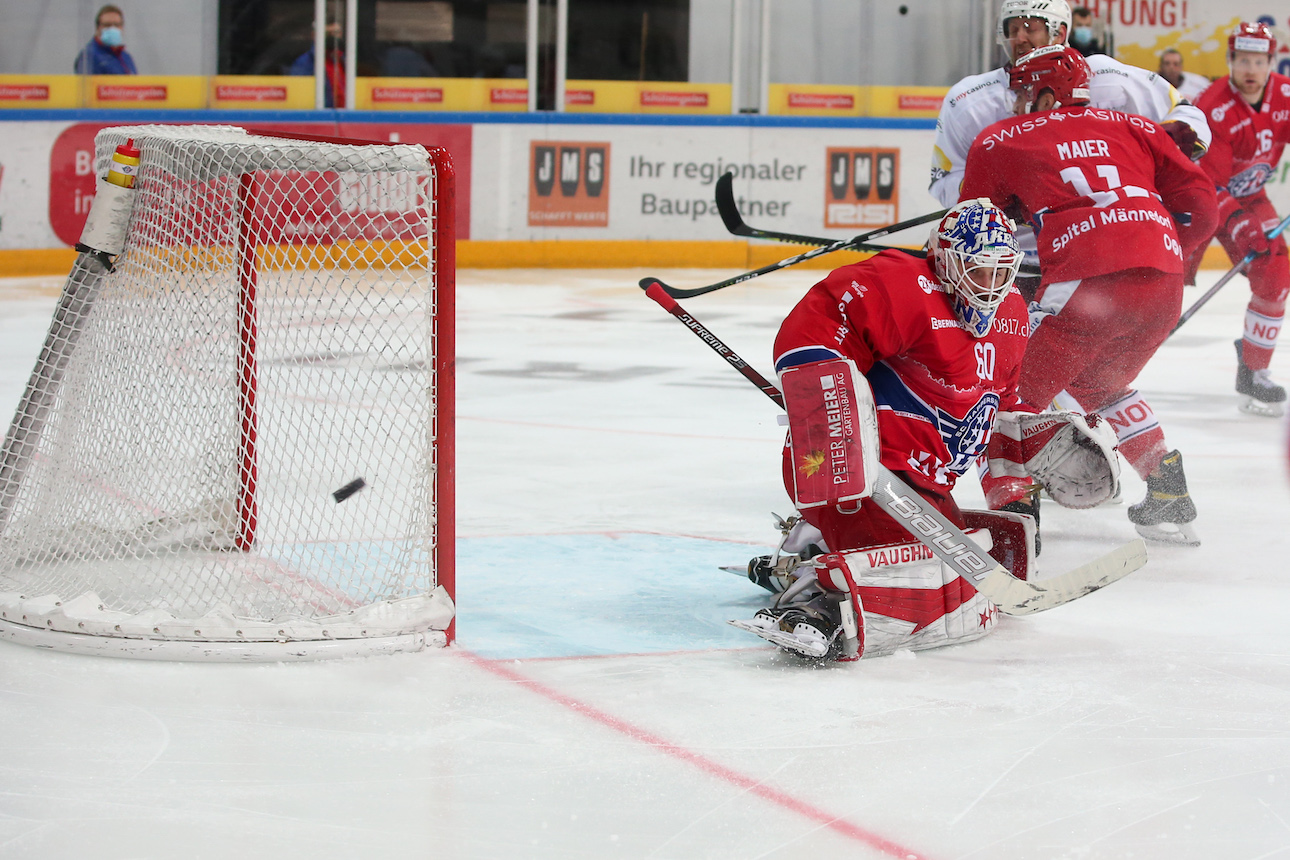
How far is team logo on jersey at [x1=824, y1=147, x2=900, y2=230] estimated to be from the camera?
11.3m

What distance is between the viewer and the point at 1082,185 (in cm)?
365

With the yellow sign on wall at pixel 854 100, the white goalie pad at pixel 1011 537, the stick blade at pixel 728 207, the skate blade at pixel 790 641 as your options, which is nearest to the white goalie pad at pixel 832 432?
the skate blade at pixel 790 641

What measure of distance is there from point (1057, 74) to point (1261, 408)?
99.5 inches

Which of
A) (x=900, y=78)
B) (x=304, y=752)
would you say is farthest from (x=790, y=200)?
(x=304, y=752)

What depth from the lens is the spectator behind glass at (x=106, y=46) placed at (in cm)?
1031

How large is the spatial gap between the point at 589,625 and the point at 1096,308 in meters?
1.59

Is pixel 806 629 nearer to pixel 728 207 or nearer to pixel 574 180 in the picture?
pixel 728 207

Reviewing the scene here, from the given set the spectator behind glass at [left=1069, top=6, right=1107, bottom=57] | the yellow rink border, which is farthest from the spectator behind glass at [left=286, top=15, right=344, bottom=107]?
the spectator behind glass at [left=1069, top=6, right=1107, bottom=57]

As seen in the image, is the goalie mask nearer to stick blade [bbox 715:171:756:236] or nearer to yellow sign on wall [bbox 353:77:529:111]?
stick blade [bbox 715:171:756:236]

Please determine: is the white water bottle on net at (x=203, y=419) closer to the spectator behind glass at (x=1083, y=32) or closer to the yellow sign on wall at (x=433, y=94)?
the yellow sign on wall at (x=433, y=94)

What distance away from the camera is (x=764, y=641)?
282 centimetres

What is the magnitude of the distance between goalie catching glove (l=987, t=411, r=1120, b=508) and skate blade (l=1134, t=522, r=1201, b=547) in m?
0.32

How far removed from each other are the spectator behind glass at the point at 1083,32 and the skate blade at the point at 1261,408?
488 centimetres

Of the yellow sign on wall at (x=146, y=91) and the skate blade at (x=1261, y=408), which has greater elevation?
the yellow sign on wall at (x=146, y=91)
